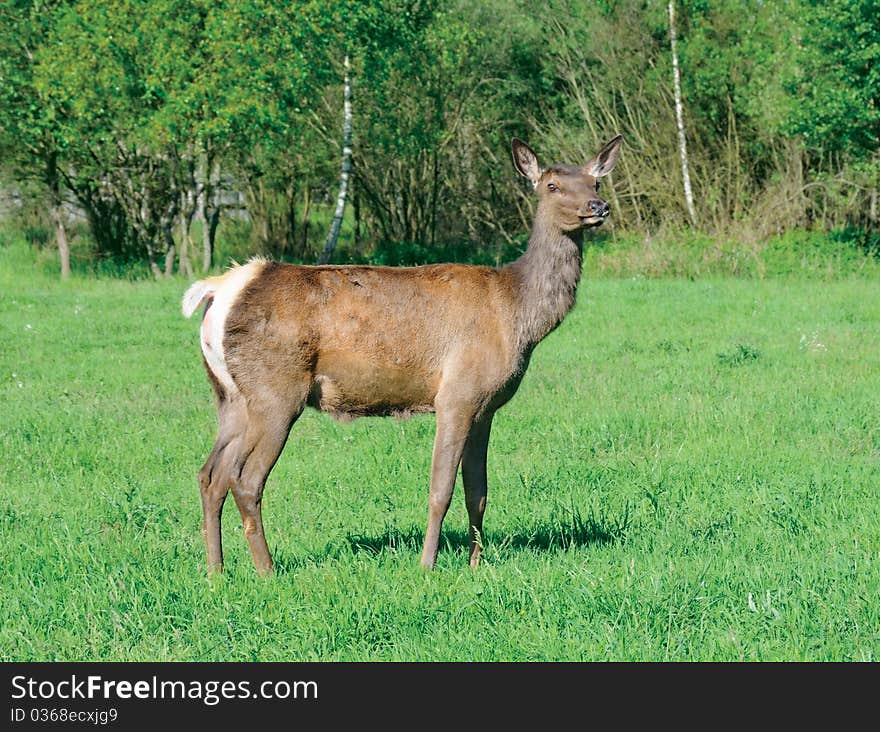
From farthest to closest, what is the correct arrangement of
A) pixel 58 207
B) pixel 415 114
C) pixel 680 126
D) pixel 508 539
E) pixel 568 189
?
pixel 415 114
pixel 680 126
pixel 58 207
pixel 508 539
pixel 568 189

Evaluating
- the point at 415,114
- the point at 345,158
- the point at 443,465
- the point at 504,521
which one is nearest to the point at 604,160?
the point at 443,465

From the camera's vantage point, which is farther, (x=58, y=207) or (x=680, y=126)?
(x=680, y=126)

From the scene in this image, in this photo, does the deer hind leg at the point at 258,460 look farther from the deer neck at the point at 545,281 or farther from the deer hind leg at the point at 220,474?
the deer neck at the point at 545,281

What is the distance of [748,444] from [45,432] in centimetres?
570

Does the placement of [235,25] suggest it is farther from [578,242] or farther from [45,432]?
[578,242]

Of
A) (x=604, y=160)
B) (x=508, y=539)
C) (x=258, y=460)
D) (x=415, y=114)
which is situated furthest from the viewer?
(x=415, y=114)

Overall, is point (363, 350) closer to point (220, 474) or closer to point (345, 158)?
point (220, 474)

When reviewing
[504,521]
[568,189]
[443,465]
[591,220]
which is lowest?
[504,521]

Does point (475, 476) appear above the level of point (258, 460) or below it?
below

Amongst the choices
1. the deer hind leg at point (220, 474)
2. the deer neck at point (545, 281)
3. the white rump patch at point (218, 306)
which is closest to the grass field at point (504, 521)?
the deer hind leg at point (220, 474)

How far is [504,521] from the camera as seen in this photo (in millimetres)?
6750

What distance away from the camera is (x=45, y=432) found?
357 inches

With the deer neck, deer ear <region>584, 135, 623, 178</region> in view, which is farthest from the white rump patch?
deer ear <region>584, 135, 623, 178</region>

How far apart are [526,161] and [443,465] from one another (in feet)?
6.02
